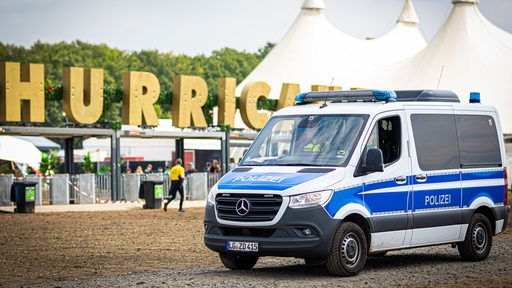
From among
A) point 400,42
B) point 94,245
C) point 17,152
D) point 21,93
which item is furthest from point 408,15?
point 94,245

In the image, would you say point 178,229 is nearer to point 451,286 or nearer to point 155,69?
point 451,286

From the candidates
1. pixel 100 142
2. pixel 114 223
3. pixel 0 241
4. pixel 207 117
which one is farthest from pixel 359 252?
pixel 100 142

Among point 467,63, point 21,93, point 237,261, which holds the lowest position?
point 237,261

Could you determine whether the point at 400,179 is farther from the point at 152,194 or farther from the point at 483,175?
the point at 152,194

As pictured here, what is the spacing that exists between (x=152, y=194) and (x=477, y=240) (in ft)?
65.7

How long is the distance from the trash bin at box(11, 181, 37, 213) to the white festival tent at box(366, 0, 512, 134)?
27955 mm

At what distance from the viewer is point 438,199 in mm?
14445

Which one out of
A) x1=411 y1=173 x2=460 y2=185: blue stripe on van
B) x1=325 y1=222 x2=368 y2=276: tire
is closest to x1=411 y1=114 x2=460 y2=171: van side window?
x1=411 y1=173 x2=460 y2=185: blue stripe on van

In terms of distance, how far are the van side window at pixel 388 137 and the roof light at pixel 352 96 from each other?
1.25 feet

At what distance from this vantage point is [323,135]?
44.8 ft

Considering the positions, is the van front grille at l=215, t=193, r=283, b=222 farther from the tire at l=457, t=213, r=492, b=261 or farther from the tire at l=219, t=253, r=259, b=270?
the tire at l=457, t=213, r=492, b=261

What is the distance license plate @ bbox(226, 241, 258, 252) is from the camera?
1268 centimetres

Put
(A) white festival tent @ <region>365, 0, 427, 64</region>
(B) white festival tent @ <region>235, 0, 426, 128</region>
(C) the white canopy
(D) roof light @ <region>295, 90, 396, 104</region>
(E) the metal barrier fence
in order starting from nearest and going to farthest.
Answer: (D) roof light @ <region>295, 90, 396, 104</region> → (E) the metal barrier fence → (B) white festival tent @ <region>235, 0, 426, 128</region> → (C) the white canopy → (A) white festival tent @ <region>365, 0, 427, 64</region>

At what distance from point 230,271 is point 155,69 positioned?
120 m
